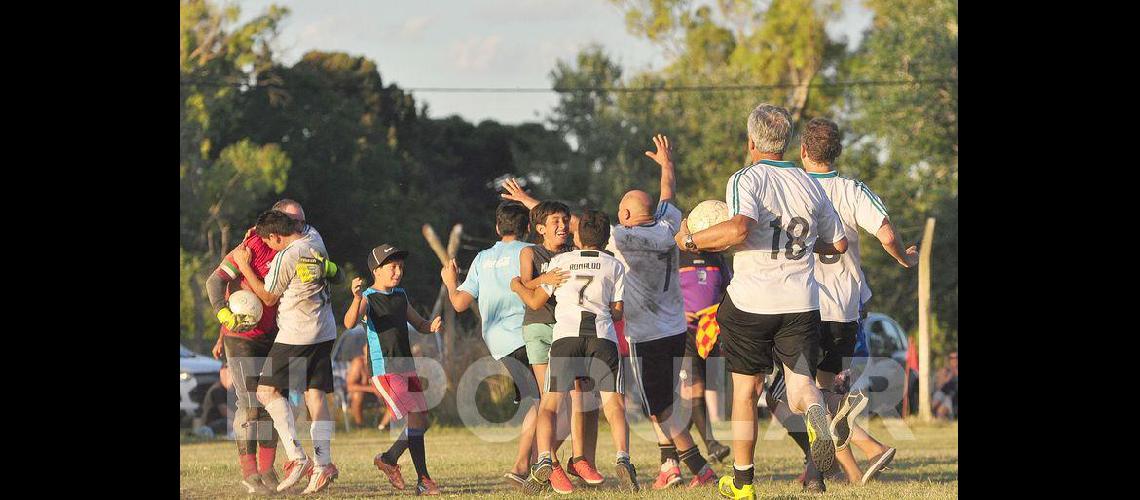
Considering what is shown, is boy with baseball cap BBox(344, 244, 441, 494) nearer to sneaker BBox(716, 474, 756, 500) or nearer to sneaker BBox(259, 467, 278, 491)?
sneaker BBox(259, 467, 278, 491)

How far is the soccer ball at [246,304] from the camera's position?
9.70m

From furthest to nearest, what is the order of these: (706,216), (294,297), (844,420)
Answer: (294,297) → (706,216) → (844,420)

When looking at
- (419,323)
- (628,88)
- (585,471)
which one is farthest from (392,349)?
(628,88)

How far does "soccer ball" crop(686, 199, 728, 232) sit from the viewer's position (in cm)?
896

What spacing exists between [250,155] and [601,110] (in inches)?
450

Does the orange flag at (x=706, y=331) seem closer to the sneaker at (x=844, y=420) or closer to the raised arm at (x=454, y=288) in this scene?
the raised arm at (x=454, y=288)

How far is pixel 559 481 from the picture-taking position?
923 cm

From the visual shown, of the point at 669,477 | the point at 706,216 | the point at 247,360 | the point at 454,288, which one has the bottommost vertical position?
the point at 669,477

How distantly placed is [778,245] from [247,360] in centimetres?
395

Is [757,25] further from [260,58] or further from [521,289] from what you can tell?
[521,289]

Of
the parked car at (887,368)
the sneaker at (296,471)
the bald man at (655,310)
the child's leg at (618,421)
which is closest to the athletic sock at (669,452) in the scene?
the bald man at (655,310)

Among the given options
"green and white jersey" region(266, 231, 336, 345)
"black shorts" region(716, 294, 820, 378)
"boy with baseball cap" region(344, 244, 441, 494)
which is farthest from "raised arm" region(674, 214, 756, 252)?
"green and white jersey" region(266, 231, 336, 345)

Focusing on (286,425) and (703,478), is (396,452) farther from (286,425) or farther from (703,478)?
(703,478)

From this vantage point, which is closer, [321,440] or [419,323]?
[321,440]
